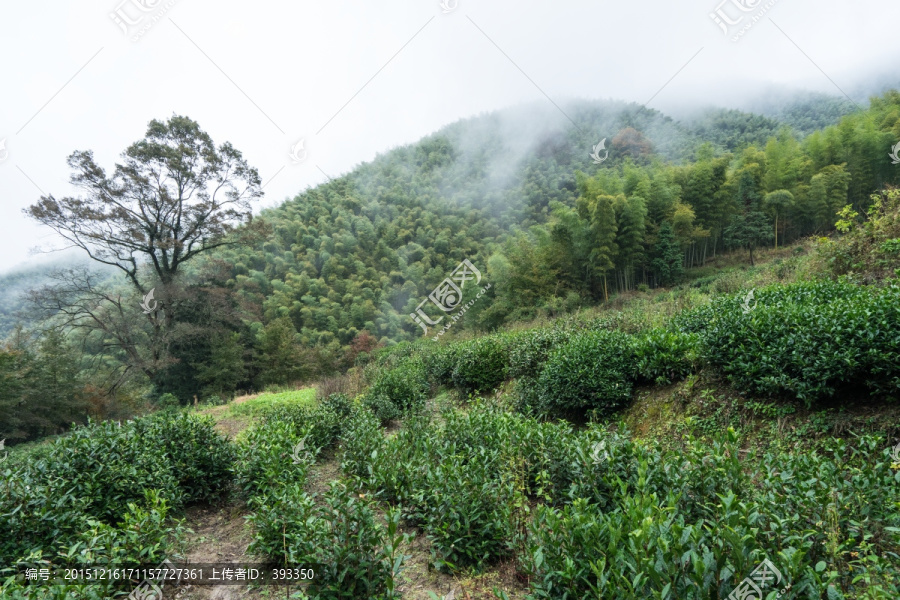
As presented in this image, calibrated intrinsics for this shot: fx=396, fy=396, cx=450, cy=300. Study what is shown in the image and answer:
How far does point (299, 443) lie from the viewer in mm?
4258

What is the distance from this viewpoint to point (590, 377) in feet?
16.8

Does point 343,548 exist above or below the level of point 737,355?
above

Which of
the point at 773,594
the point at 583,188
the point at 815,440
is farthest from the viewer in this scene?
the point at 583,188

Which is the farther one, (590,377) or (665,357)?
(590,377)

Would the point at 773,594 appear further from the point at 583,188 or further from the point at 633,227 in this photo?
the point at 583,188

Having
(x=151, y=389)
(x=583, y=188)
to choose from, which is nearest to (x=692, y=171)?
(x=583, y=188)

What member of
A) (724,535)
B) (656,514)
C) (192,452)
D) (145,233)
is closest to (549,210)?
(145,233)

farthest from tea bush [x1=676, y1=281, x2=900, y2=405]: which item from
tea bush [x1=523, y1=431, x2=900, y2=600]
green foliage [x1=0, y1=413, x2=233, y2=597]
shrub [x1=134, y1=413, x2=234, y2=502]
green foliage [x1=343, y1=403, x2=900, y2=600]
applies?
shrub [x1=134, y1=413, x2=234, y2=502]

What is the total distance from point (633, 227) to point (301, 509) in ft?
66.7

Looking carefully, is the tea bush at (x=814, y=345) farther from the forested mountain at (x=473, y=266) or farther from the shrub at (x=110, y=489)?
the forested mountain at (x=473, y=266)

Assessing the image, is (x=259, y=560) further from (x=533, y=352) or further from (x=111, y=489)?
(x=533, y=352)

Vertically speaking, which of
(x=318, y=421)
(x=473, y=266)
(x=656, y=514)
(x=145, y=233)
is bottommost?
(x=656, y=514)

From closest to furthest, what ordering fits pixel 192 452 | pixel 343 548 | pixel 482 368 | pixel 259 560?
pixel 343 548
pixel 259 560
pixel 192 452
pixel 482 368

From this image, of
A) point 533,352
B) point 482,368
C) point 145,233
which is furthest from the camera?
point 145,233
